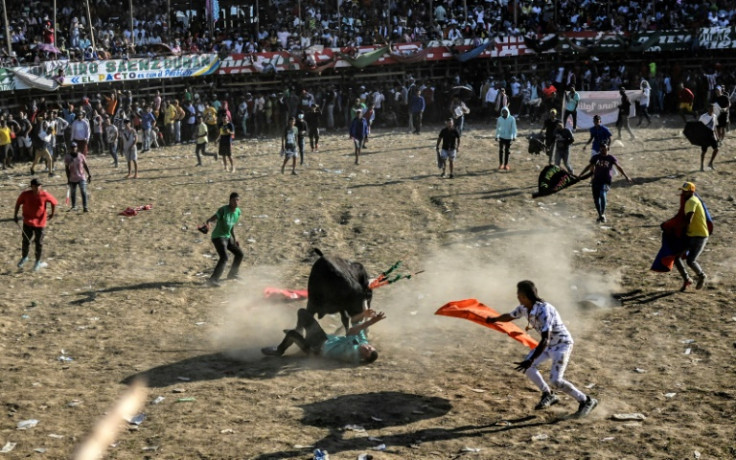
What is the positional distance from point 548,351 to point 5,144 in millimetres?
19695

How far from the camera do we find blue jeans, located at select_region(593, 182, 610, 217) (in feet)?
54.3

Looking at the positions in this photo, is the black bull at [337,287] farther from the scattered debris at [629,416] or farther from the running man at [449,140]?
the running man at [449,140]

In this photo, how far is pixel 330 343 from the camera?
10.5m

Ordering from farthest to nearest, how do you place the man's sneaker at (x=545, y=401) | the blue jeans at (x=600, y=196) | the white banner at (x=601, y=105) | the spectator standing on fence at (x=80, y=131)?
1. the white banner at (x=601, y=105)
2. the spectator standing on fence at (x=80, y=131)
3. the blue jeans at (x=600, y=196)
4. the man's sneaker at (x=545, y=401)

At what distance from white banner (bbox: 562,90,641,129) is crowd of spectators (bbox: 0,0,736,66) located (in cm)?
527

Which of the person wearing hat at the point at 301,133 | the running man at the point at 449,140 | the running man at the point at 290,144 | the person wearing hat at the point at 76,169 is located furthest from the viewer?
the person wearing hat at the point at 301,133

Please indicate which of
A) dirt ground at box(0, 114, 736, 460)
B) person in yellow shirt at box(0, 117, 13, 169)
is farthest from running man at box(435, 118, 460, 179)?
person in yellow shirt at box(0, 117, 13, 169)

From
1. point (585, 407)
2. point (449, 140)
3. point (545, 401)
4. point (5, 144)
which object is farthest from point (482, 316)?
point (5, 144)

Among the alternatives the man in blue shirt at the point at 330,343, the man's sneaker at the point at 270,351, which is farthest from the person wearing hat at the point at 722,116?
the man's sneaker at the point at 270,351

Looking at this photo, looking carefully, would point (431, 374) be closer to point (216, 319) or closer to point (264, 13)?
point (216, 319)

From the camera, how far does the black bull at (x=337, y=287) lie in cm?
1034

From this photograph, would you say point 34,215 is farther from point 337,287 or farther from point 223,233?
point 337,287

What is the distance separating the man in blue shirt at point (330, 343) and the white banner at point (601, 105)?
62.2 feet

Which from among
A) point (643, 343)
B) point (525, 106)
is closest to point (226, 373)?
point (643, 343)
